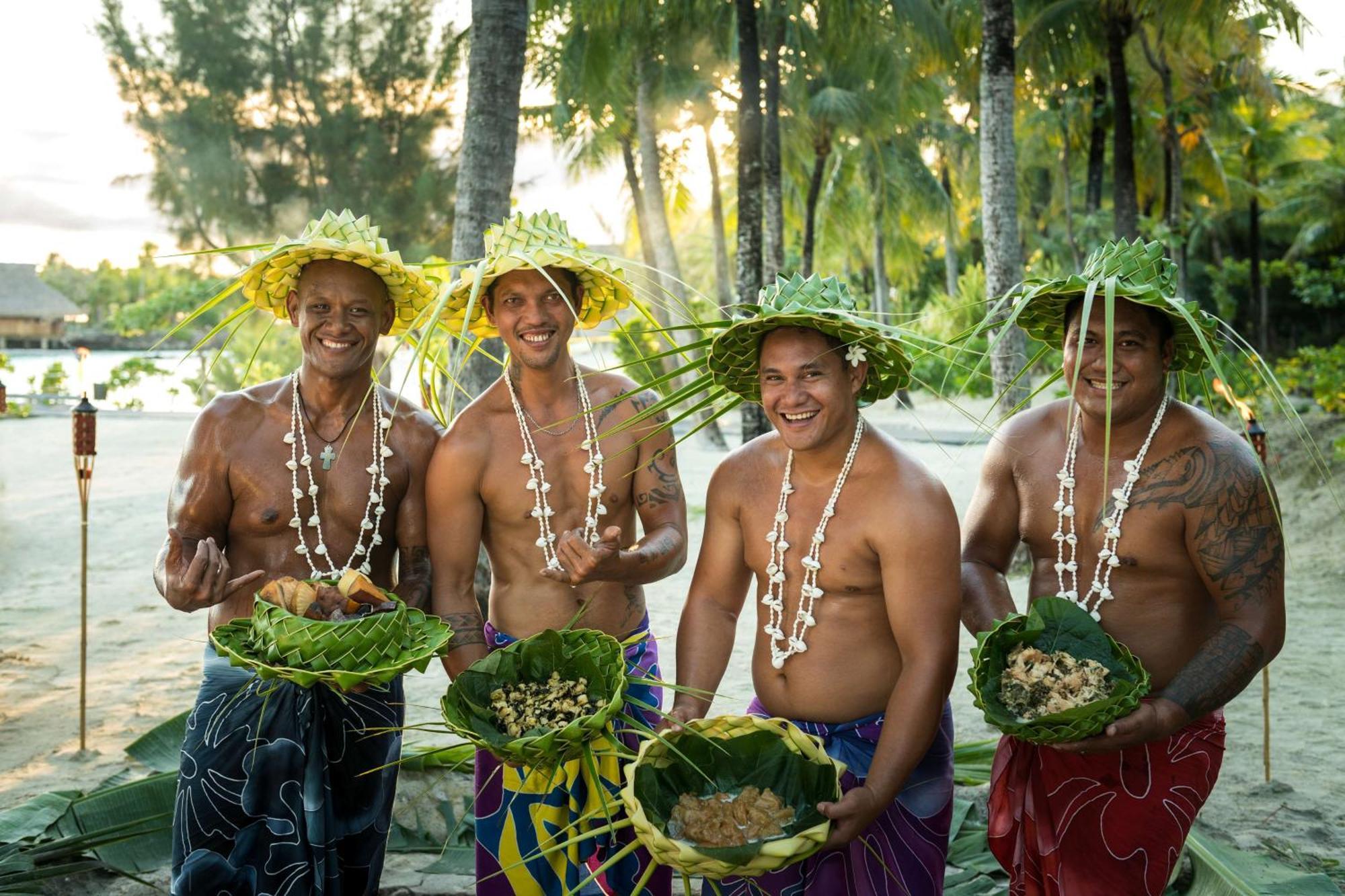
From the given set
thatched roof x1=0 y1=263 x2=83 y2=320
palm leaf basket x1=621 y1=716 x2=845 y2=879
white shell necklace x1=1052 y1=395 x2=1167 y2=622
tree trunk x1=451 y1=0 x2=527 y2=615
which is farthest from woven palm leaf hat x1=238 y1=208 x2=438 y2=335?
thatched roof x1=0 y1=263 x2=83 y2=320

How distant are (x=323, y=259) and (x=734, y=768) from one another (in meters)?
1.78

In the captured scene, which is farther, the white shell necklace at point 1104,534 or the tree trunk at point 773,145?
the tree trunk at point 773,145

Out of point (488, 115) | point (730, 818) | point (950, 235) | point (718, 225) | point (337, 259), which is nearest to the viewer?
point (730, 818)

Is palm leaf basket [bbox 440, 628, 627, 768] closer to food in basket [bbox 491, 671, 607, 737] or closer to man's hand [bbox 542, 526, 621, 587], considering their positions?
food in basket [bbox 491, 671, 607, 737]

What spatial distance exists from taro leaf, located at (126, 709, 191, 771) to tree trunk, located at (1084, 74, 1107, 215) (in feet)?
67.1

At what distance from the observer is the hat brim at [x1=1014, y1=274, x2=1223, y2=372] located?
266 cm

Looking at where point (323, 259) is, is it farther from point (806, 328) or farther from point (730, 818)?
point (730, 818)

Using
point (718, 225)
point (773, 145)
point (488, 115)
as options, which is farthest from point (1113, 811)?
point (718, 225)

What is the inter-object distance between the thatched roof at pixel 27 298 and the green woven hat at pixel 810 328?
4738 cm

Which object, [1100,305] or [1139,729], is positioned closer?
[1139,729]

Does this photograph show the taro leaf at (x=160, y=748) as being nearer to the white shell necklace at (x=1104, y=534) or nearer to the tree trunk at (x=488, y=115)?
the tree trunk at (x=488, y=115)

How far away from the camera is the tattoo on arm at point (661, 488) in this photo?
3354 mm

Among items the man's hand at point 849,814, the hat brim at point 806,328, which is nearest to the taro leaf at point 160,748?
the hat brim at point 806,328

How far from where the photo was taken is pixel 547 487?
3.28m
